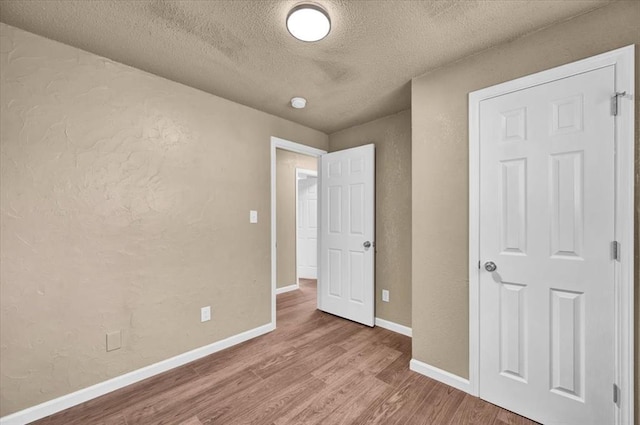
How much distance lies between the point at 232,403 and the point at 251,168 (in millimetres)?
2011

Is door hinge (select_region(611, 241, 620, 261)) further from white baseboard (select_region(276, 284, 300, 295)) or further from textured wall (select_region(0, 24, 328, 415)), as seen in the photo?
white baseboard (select_region(276, 284, 300, 295))

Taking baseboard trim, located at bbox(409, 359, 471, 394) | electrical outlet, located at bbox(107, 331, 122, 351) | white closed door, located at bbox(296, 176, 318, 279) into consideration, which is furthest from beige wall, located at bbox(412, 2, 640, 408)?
white closed door, located at bbox(296, 176, 318, 279)

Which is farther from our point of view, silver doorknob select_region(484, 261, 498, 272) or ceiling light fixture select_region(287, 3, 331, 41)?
silver doorknob select_region(484, 261, 498, 272)

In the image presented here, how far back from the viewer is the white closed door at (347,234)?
311 centimetres

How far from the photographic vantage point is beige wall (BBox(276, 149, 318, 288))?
455 centimetres

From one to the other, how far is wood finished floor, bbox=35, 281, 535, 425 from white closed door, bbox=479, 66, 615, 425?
0.94 feet

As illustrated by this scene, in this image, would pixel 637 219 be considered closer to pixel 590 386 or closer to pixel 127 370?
pixel 590 386

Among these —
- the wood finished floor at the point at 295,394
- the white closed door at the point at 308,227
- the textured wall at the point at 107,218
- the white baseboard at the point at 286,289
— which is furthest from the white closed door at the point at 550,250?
the white closed door at the point at 308,227

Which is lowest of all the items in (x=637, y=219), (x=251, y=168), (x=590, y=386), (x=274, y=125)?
(x=590, y=386)

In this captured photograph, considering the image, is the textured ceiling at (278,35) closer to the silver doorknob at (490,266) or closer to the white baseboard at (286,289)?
the silver doorknob at (490,266)

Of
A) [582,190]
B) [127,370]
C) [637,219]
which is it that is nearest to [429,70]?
[582,190]

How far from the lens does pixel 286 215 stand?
184 inches

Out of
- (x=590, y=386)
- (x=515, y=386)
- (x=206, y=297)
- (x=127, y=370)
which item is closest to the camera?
(x=590, y=386)

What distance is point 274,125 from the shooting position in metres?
3.05
